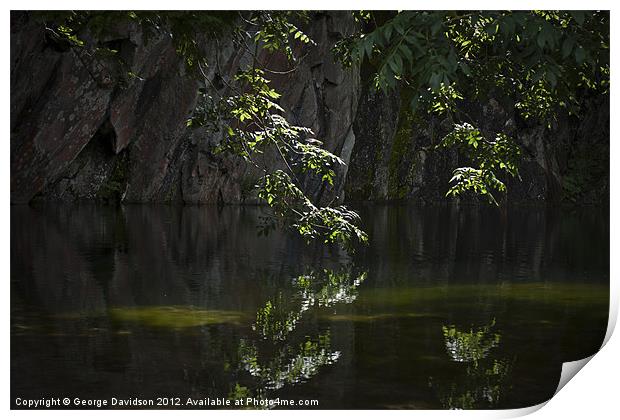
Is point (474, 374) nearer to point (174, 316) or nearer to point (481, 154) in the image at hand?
point (481, 154)

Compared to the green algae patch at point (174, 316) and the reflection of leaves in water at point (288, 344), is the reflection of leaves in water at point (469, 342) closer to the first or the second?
the reflection of leaves in water at point (288, 344)

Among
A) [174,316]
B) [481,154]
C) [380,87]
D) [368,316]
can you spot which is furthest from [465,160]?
[380,87]

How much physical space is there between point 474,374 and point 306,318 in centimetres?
206

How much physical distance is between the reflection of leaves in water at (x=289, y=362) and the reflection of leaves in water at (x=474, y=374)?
738 mm

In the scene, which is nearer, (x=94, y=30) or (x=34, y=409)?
(x=34, y=409)

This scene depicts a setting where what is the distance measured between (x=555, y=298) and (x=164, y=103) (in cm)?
1437

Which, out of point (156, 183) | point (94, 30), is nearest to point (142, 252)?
point (94, 30)

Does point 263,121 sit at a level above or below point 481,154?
above

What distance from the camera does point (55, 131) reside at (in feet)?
61.1

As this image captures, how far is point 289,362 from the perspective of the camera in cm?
540

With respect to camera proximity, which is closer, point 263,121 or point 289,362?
point 289,362

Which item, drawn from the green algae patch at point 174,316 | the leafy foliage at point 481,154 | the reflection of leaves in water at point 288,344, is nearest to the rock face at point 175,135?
the reflection of leaves in water at point 288,344

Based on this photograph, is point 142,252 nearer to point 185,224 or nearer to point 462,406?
point 185,224

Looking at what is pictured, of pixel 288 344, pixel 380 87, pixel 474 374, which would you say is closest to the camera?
pixel 474 374
